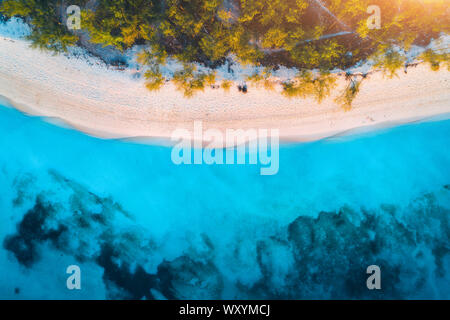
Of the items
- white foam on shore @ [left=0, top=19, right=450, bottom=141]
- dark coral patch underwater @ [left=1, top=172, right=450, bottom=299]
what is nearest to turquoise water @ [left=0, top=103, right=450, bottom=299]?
dark coral patch underwater @ [left=1, top=172, right=450, bottom=299]

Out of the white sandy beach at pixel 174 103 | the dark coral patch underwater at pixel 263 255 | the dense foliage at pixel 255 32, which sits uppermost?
the dense foliage at pixel 255 32

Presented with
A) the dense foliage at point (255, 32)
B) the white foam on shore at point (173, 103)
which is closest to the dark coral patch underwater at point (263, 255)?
the white foam on shore at point (173, 103)

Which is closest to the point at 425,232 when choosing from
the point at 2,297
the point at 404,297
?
the point at 404,297

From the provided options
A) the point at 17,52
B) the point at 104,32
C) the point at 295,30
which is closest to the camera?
the point at 104,32

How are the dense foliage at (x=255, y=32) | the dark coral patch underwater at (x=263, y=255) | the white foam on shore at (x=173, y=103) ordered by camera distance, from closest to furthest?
1. the dense foliage at (x=255, y=32)
2. the white foam on shore at (x=173, y=103)
3. the dark coral patch underwater at (x=263, y=255)

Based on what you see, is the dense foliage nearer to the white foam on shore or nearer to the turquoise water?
the white foam on shore

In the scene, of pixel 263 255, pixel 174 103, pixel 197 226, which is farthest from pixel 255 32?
pixel 263 255

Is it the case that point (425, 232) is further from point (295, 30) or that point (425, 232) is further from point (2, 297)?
point (2, 297)

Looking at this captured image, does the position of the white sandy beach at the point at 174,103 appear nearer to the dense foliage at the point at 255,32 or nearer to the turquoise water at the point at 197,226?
the dense foliage at the point at 255,32
